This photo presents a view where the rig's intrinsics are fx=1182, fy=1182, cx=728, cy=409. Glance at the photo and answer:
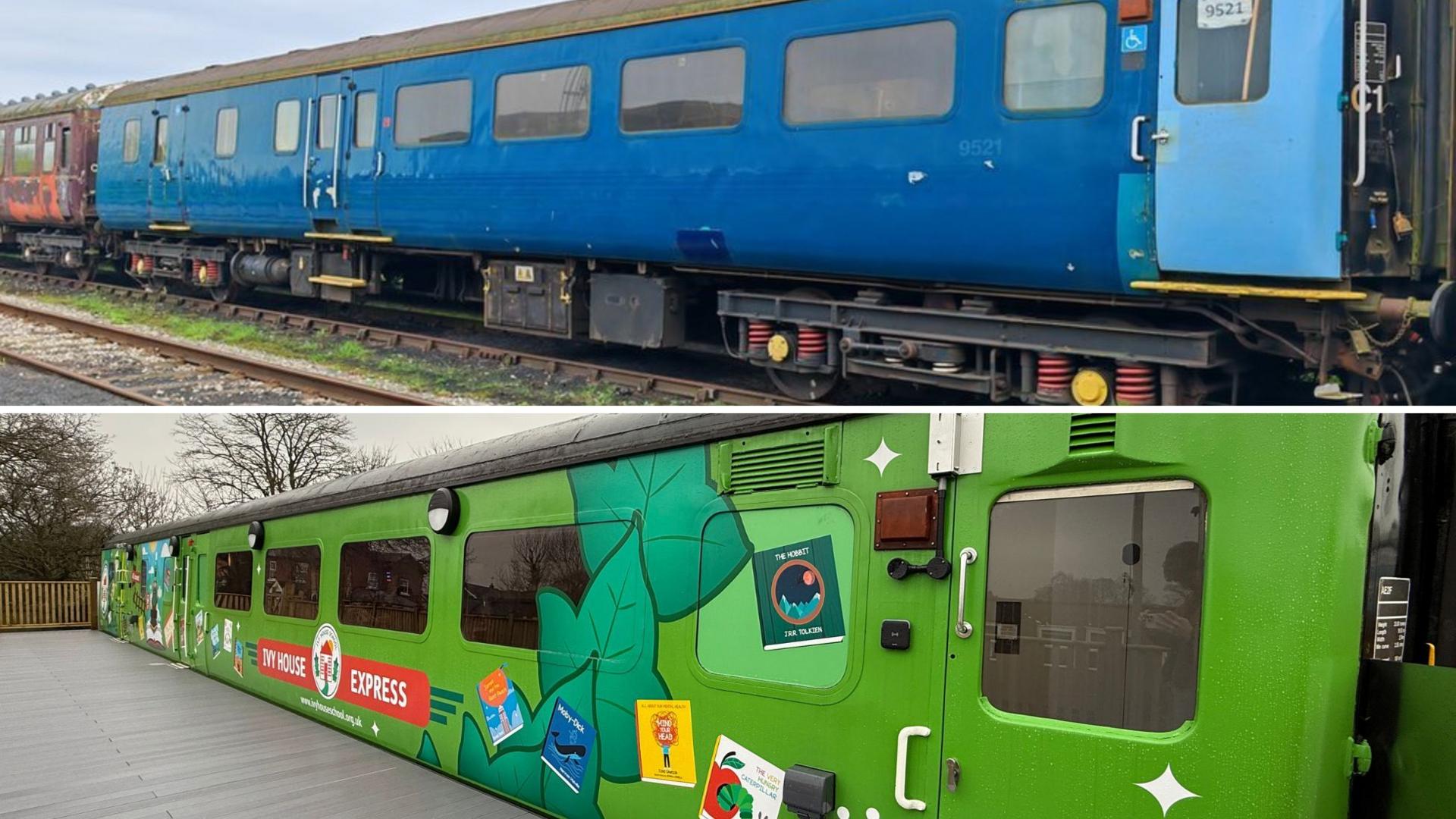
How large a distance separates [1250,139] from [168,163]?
15.3 metres

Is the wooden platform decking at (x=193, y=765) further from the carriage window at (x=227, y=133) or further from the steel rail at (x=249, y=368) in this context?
the carriage window at (x=227, y=133)

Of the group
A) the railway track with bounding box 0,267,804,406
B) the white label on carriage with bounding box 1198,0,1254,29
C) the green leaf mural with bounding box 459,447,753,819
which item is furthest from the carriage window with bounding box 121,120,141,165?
the white label on carriage with bounding box 1198,0,1254,29

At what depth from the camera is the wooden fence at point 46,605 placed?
23891 millimetres

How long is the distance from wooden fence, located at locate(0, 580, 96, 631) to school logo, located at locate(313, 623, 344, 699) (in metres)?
18.0

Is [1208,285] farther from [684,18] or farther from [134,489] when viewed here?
[134,489]

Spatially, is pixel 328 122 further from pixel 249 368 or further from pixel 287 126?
pixel 249 368

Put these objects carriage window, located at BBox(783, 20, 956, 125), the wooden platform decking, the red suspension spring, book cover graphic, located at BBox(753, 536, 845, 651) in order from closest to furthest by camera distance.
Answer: book cover graphic, located at BBox(753, 536, 845, 651) → the wooden platform decking → the red suspension spring → carriage window, located at BBox(783, 20, 956, 125)

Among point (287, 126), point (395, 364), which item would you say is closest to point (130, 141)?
point (287, 126)

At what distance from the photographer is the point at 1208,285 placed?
6.91m

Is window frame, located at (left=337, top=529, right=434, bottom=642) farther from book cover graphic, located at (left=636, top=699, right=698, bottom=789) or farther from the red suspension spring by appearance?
the red suspension spring

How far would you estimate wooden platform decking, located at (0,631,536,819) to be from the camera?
6.32m

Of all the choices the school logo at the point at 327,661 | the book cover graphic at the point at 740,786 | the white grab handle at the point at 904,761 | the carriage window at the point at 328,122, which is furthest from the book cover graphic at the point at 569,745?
the carriage window at the point at 328,122

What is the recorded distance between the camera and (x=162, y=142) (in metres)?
17.2

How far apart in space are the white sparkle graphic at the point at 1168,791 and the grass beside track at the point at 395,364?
24.4ft
